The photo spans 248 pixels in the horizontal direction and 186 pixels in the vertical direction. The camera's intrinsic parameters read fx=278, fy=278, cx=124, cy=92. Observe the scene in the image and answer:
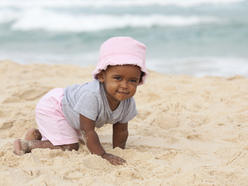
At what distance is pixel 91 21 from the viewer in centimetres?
1516

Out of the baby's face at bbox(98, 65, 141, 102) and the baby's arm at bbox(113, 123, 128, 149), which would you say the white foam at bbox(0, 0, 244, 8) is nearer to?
the baby's arm at bbox(113, 123, 128, 149)

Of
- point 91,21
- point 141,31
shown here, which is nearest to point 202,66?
point 141,31

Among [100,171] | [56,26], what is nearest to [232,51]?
[100,171]

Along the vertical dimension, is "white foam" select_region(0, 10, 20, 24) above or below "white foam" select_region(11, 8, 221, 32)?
above

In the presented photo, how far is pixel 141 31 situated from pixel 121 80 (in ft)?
35.9

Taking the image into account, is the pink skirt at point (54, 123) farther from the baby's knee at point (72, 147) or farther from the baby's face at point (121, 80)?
the baby's face at point (121, 80)

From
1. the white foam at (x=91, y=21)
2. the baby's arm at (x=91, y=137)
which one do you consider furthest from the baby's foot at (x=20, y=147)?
the white foam at (x=91, y=21)

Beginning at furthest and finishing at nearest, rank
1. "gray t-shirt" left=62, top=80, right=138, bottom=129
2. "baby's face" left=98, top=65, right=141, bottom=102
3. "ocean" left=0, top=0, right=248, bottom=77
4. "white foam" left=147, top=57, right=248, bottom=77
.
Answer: "ocean" left=0, top=0, right=248, bottom=77
"white foam" left=147, top=57, right=248, bottom=77
"gray t-shirt" left=62, top=80, right=138, bottom=129
"baby's face" left=98, top=65, right=141, bottom=102

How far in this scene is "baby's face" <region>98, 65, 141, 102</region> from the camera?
6.59 ft

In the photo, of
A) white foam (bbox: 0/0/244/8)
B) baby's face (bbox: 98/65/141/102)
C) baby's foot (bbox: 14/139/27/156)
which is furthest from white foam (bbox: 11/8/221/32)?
baby's foot (bbox: 14/139/27/156)

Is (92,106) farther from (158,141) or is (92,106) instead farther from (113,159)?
(158,141)

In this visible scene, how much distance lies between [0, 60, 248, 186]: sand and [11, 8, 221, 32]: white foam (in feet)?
31.6

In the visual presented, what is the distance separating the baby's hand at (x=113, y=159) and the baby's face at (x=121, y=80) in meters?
0.44

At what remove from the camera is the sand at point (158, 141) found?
1.75m
